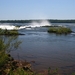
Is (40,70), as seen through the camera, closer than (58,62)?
Yes

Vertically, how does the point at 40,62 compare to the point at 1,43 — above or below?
below

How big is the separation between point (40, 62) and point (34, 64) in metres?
0.75

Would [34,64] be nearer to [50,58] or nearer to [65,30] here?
[50,58]

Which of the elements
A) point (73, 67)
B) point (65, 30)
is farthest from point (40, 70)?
point (65, 30)

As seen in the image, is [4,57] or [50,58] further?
[50,58]

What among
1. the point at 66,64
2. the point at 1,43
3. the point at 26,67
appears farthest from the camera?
the point at 66,64

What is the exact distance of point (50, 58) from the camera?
15.6m

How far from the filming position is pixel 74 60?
14.9 meters

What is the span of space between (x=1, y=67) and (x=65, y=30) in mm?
37541

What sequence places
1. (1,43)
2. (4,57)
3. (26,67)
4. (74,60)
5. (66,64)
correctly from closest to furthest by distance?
(4,57) < (1,43) < (26,67) < (66,64) < (74,60)

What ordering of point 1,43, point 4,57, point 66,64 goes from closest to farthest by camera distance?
point 4,57 < point 1,43 < point 66,64

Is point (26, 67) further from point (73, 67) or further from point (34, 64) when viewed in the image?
point (73, 67)

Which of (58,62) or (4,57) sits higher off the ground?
(4,57)

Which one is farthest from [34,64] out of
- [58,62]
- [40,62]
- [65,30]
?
[65,30]
